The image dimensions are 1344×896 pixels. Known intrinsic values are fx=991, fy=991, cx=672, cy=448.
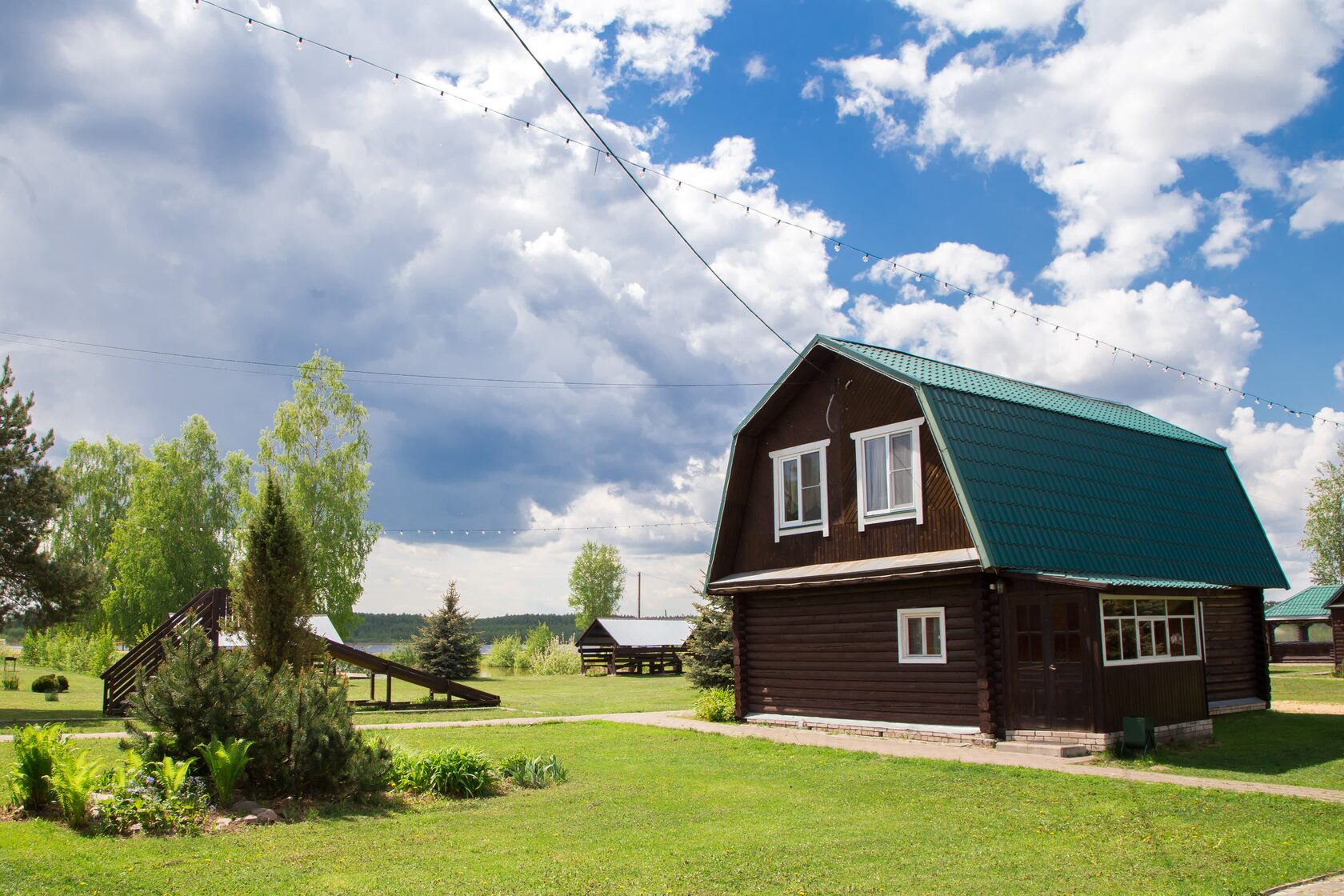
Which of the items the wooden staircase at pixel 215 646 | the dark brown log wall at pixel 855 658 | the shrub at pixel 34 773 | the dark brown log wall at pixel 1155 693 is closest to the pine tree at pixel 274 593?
the shrub at pixel 34 773

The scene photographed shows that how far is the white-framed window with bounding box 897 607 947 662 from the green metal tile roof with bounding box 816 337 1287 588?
1.84 m

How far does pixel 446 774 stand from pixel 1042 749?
29.3 ft

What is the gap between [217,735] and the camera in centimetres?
1091

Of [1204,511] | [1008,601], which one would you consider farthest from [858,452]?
[1204,511]

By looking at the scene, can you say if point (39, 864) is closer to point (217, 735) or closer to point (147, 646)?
point (217, 735)

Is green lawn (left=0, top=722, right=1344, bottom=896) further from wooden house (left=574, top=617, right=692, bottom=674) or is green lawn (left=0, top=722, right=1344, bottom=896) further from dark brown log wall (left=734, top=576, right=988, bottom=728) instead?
wooden house (left=574, top=617, right=692, bottom=674)

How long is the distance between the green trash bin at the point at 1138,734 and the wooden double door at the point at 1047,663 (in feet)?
1.63

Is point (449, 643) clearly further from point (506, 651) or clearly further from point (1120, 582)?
point (1120, 582)

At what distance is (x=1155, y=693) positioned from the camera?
16.1 m

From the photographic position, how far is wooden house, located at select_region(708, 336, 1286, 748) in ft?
52.2

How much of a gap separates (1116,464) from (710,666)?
467 inches

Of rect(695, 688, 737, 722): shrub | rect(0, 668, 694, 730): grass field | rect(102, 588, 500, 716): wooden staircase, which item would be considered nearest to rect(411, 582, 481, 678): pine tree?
rect(0, 668, 694, 730): grass field

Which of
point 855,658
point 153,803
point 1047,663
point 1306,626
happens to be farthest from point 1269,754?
point 1306,626

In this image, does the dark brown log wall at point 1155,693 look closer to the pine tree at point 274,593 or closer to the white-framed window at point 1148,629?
the white-framed window at point 1148,629
